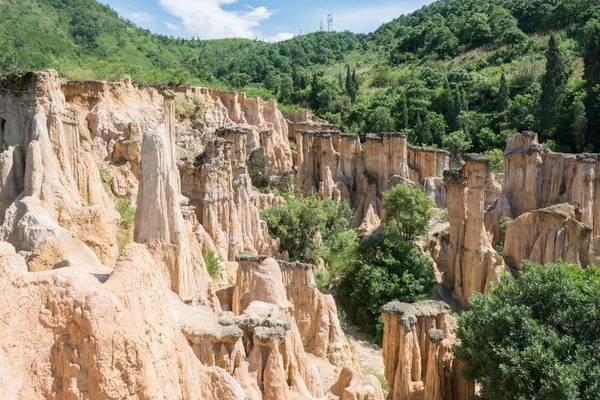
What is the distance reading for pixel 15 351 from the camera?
6145mm

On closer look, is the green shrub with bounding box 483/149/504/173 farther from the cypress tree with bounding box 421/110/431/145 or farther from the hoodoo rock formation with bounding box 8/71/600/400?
the cypress tree with bounding box 421/110/431/145

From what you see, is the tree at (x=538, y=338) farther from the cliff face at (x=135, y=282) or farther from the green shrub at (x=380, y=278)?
the green shrub at (x=380, y=278)

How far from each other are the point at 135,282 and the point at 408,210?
61.0 feet

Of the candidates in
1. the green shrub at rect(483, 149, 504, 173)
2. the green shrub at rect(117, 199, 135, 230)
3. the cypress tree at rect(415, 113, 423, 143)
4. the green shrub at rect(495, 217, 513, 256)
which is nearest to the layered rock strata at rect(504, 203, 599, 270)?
the green shrub at rect(495, 217, 513, 256)

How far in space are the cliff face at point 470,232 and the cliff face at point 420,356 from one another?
291 inches

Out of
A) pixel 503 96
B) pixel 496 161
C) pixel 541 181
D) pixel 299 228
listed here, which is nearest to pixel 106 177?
pixel 299 228

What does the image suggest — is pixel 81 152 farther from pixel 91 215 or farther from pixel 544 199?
pixel 544 199

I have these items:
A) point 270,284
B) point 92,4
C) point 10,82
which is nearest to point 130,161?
point 10,82

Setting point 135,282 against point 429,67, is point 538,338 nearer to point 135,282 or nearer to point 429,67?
point 135,282

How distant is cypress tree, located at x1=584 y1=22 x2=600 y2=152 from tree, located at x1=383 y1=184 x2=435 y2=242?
75.6 ft

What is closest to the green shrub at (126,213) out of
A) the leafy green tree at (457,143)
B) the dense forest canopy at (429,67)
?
the dense forest canopy at (429,67)

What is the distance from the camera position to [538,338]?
1145 centimetres

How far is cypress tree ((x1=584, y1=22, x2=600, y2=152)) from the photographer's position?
38.9 meters

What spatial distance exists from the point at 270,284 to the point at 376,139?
2450 cm
